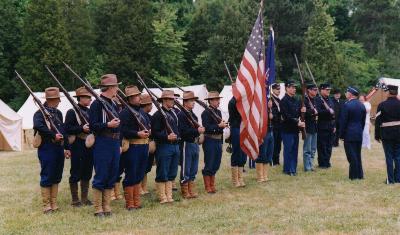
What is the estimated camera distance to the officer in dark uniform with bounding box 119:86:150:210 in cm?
813

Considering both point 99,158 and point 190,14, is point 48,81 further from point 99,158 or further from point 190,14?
point 99,158

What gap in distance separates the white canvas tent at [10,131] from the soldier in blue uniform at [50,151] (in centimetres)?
1278

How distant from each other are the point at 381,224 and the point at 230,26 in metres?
29.7

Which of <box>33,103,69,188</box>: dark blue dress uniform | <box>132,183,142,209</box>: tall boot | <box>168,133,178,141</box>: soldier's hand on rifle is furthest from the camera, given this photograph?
<box>168,133,178,141</box>: soldier's hand on rifle

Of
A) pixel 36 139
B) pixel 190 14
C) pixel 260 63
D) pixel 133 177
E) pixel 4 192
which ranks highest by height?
pixel 190 14

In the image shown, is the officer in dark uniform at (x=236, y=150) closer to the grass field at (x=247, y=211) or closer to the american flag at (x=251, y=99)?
the grass field at (x=247, y=211)

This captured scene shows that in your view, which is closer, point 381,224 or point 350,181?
point 381,224

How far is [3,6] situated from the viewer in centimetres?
3753

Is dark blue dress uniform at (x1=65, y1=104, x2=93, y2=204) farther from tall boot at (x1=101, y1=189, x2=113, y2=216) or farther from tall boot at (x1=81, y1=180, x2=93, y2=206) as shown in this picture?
tall boot at (x1=101, y1=189, x2=113, y2=216)

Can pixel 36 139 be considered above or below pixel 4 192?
above

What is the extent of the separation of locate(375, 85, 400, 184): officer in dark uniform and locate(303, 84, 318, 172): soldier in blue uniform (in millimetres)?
1926

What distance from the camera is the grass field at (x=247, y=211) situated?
6988mm

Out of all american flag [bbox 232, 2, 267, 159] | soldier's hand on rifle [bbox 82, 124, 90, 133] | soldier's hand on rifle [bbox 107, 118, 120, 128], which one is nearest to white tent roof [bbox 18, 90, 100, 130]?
american flag [bbox 232, 2, 267, 159]

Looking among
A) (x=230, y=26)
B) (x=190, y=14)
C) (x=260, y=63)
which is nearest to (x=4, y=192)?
(x=260, y=63)
